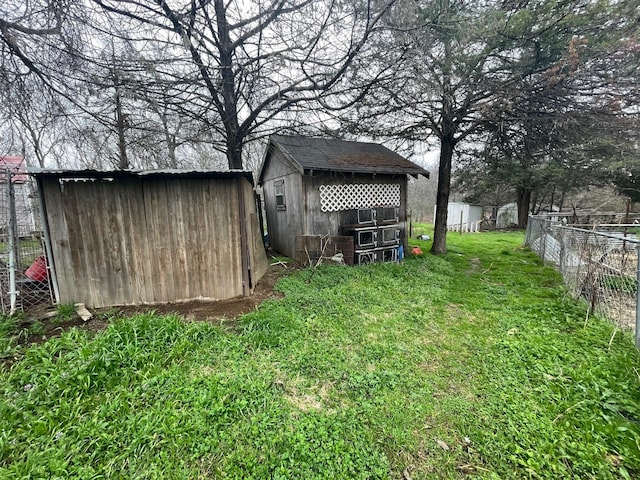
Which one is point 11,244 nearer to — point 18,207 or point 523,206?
point 18,207

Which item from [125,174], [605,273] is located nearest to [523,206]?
[605,273]

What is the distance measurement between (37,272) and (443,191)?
10137mm

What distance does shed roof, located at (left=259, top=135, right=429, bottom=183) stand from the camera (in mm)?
7137

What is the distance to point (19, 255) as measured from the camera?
13.8 feet

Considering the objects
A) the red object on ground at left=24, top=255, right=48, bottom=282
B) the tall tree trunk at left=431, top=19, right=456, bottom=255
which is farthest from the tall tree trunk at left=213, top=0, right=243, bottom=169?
the tall tree trunk at left=431, top=19, right=456, bottom=255

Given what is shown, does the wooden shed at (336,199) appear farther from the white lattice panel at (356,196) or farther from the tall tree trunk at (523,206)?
the tall tree trunk at (523,206)

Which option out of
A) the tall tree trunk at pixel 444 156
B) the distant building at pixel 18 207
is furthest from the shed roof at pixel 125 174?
the tall tree trunk at pixel 444 156

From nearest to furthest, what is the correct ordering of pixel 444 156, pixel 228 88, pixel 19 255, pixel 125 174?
1. pixel 125 174
2. pixel 19 255
3. pixel 228 88
4. pixel 444 156

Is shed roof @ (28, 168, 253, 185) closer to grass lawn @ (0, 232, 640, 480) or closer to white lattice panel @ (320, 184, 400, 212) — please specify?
grass lawn @ (0, 232, 640, 480)

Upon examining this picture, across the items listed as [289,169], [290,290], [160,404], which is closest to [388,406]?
[160,404]

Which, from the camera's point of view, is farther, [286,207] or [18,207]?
[286,207]

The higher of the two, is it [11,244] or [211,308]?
[11,244]

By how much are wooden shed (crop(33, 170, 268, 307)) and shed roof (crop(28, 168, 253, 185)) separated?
0.04 ft

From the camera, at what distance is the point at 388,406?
95.0 inches
